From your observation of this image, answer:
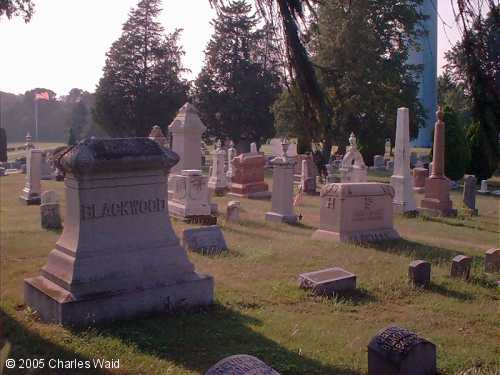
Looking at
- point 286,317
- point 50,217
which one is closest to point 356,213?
point 286,317

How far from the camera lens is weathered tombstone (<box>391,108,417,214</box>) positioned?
584 inches

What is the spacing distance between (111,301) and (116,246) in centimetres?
57

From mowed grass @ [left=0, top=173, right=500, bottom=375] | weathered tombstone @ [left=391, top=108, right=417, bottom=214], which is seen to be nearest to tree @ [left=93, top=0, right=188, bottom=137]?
weathered tombstone @ [left=391, top=108, right=417, bottom=214]

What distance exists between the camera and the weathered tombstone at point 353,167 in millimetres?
17156

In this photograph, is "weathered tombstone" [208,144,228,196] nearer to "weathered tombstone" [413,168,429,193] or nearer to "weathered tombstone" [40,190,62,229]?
"weathered tombstone" [413,168,429,193]

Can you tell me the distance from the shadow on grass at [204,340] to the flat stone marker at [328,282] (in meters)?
1.21

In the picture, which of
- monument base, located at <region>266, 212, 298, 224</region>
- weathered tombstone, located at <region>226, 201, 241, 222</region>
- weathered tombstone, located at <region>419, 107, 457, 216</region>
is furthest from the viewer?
weathered tombstone, located at <region>419, 107, 457, 216</region>

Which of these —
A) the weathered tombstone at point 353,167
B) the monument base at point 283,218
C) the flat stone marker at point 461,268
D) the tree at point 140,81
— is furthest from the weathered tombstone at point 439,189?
the tree at point 140,81

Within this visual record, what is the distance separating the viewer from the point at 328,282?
6.31 m

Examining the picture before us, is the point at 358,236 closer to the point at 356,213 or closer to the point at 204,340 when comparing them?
the point at 356,213

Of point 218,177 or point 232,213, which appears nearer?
point 232,213

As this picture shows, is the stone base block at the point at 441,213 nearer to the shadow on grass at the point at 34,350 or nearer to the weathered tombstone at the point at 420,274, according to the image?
the weathered tombstone at the point at 420,274

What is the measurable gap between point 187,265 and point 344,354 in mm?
1970

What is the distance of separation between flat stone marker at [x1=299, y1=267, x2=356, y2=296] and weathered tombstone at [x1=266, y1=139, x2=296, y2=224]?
20.0 feet
